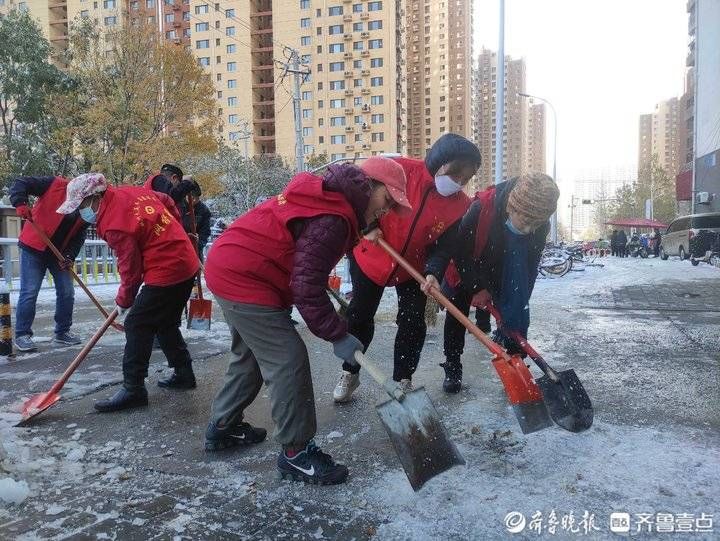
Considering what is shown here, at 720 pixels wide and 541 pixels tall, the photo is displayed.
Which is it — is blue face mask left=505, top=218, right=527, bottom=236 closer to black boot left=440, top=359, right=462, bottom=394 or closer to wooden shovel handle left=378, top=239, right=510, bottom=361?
wooden shovel handle left=378, top=239, right=510, bottom=361

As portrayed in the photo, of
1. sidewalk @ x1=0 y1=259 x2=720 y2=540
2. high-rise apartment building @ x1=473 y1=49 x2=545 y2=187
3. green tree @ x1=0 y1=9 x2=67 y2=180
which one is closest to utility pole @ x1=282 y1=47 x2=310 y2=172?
green tree @ x1=0 y1=9 x2=67 y2=180

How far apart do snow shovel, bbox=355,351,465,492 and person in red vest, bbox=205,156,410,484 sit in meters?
0.24

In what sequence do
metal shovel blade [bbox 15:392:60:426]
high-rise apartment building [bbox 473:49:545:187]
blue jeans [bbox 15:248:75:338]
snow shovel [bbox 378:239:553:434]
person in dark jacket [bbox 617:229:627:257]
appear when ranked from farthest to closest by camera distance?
high-rise apartment building [bbox 473:49:545:187], person in dark jacket [bbox 617:229:627:257], blue jeans [bbox 15:248:75:338], metal shovel blade [bbox 15:392:60:426], snow shovel [bbox 378:239:553:434]

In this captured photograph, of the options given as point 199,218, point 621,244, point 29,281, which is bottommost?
point 621,244

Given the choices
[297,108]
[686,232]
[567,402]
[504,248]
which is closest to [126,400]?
[504,248]

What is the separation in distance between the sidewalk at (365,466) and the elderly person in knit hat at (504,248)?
67cm

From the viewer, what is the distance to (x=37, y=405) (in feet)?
10.7

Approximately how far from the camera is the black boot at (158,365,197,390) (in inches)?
153

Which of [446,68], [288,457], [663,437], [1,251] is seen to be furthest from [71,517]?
[446,68]

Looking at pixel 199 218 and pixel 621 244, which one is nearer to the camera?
pixel 199 218

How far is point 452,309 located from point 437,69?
9986 cm

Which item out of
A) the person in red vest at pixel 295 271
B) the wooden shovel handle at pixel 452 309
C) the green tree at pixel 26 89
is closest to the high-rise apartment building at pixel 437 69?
the green tree at pixel 26 89

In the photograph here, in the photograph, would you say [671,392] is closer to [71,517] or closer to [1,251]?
[71,517]

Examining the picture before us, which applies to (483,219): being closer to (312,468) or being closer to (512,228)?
(512,228)
